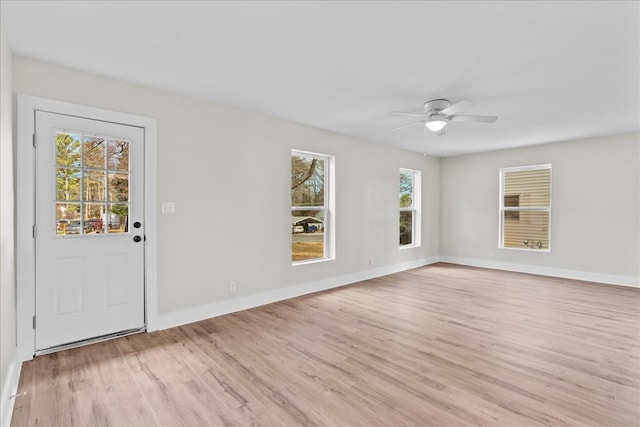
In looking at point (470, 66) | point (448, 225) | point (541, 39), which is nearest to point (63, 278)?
point (470, 66)

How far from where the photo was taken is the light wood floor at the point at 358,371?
6.26 ft

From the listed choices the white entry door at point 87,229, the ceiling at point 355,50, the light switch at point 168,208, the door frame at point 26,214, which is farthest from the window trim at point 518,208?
the door frame at point 26,214

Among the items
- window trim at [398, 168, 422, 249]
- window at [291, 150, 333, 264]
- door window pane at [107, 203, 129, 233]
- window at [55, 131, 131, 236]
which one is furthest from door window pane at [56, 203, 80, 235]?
window trim at [398, 168, 422, 249]

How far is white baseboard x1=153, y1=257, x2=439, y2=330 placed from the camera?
334 centimetres

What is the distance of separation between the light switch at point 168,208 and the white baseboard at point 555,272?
609 centimetres

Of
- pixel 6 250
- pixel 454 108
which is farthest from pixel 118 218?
pixel 454 108

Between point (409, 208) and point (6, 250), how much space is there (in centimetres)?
614

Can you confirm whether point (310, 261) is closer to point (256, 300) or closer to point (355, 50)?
point (256, 300)

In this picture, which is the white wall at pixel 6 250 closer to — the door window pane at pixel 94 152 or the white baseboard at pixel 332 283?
the door window pane at pixel 94 152

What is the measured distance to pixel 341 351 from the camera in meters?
2.76

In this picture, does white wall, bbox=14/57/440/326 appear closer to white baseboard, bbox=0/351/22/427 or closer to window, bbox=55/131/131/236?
window, bbox=55/131/131/236

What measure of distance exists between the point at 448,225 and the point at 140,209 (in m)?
6.32

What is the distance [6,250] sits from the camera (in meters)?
2.10

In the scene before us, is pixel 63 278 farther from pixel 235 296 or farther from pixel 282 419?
pixel 282 419
